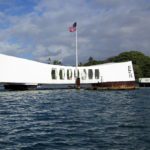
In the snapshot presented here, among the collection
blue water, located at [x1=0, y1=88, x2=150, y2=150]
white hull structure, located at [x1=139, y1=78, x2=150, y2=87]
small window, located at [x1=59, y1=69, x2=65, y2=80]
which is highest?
small window, located at [x1=59, y1=69, x2=65, y2=80]

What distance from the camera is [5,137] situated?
18.7 m

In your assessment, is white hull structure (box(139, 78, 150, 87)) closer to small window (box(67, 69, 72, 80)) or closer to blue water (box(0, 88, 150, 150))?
small window (box(67, 69, 72, 80))

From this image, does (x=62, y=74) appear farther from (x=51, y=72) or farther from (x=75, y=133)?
(x=75, y=133)

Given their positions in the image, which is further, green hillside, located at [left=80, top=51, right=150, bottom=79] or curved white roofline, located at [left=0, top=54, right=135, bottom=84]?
green hillside, located at [left=80, top=51, right=150, bottom=79]

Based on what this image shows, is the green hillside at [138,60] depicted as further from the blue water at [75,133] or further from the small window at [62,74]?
the blue water at [75,133]

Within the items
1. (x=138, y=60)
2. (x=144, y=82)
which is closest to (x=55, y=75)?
(x=144, y=82)

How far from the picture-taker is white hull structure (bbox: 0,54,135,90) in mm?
84375

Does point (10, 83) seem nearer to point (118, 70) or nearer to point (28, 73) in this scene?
point (28, 73)

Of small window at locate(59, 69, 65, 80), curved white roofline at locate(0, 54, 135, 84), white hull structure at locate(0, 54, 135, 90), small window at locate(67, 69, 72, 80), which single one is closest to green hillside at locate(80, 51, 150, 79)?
curved white roofline at locate(0, 54, 135, 84)

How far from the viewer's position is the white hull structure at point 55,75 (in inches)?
3322

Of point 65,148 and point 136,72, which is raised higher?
point 136,72

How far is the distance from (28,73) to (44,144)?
71555 mm

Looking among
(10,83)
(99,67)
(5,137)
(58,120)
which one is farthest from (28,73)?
(5,137)

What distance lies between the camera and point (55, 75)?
96.2 meters
